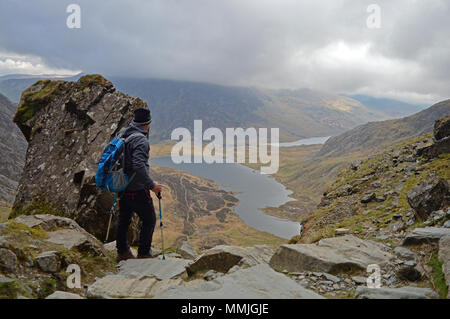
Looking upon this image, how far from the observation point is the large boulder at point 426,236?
7.79 meters

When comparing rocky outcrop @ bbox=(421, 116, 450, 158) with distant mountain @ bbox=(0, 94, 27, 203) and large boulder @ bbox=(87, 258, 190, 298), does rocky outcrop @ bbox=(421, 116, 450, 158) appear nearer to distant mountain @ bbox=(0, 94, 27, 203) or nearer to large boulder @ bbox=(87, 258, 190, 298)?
large boulder @ bbox=(87, 258, 190, 298)

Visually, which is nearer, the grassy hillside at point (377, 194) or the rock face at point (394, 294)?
the rock face at point (394, 294)

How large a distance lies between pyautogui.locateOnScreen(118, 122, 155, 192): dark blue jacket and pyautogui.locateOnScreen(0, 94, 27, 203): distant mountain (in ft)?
444

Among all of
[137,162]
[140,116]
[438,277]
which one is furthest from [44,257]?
[438,277]

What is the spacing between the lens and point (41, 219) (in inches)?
426

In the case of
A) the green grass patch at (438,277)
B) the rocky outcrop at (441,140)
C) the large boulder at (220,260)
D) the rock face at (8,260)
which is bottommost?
the large boulder at (220,260)

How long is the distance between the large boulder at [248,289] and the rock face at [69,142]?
10.2m

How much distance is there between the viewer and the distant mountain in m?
128
